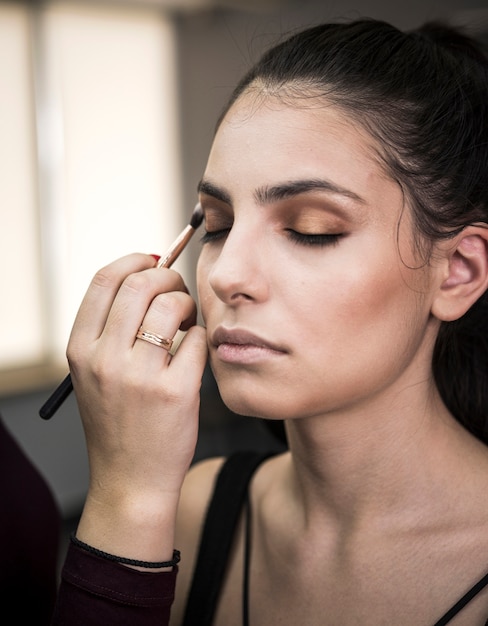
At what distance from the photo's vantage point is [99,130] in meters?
3.87

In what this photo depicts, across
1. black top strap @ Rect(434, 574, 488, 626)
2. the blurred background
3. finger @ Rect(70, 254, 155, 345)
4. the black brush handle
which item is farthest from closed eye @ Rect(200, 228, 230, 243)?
the blurred background

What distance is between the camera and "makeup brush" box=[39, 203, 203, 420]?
0.96 meters

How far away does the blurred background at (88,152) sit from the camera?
11.8 feet

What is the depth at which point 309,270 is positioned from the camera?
863 millimetres

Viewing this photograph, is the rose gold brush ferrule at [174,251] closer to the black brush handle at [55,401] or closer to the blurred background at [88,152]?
the black brush handle at [55,401]

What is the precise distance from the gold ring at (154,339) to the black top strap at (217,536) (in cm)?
35

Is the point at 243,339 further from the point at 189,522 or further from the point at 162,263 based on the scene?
the point at 189,522

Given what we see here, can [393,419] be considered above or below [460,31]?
below

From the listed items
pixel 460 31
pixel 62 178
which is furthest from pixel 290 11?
pixel 460 31

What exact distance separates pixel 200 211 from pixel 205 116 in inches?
126

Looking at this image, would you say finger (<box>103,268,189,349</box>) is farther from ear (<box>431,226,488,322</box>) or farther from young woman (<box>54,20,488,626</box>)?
ear (<box>431,226,488,322</box>)

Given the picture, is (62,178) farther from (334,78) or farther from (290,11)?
(334,78)

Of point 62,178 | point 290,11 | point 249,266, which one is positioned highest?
point 290,11

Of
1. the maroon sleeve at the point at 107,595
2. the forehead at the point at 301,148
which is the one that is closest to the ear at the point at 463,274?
the forehead at the point at 301,148
